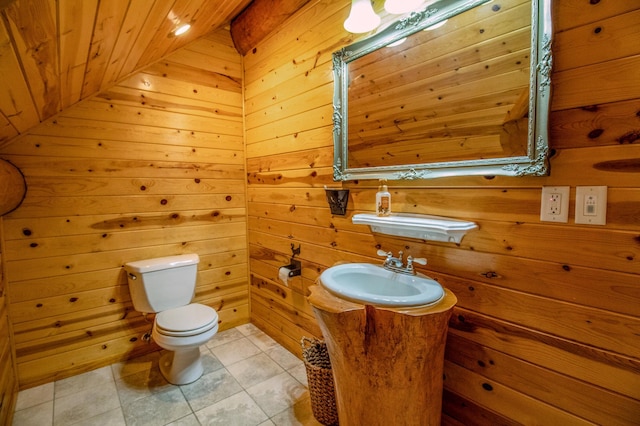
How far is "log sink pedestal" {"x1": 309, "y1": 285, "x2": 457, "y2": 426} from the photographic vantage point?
108 cm

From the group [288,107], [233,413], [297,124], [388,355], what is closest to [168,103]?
[288,107]

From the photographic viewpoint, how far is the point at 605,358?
1.00m

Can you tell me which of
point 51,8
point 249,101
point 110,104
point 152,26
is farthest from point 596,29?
point 110,104

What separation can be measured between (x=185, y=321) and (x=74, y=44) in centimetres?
153

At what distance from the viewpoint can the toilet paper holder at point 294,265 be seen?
2.17m

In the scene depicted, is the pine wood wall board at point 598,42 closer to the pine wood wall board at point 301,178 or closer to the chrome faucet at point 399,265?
the chrome faucet at point 399,265

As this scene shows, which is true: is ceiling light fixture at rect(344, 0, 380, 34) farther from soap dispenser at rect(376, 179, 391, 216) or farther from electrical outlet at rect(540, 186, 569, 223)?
electrical outlet at rect(540, 186, 569, 223)

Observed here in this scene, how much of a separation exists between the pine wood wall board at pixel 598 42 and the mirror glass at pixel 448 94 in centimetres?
5

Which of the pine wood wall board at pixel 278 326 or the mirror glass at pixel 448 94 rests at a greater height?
the mirror glass at pixel 448 94

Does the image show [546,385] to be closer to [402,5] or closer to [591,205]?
[591,205]

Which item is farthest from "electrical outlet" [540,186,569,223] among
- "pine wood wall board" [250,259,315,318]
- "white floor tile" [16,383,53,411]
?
"white floor tile" [16,383,53,411]

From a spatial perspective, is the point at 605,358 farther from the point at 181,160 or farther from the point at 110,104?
the point at 110,104

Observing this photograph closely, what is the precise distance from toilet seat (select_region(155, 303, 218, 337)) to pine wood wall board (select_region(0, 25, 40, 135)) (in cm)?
134

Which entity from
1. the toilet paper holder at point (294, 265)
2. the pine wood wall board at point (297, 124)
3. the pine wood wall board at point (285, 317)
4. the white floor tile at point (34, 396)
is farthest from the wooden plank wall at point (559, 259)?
the white floor tile at point (34, 396)
